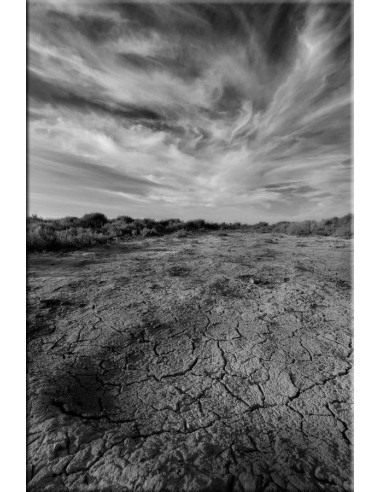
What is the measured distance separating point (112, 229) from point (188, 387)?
8.48 meters

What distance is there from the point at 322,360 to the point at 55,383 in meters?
2.11

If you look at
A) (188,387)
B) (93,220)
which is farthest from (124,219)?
(188,387)

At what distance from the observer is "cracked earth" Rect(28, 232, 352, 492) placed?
1.12 meters

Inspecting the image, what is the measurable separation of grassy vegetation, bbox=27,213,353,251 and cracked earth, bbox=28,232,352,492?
2.92 m

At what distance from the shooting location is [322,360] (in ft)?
6.29

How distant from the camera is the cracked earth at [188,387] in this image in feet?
3.67

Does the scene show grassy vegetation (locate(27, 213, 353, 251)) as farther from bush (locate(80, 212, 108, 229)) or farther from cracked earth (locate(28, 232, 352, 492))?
cracked earth (locate(28, 232, 352, 492))

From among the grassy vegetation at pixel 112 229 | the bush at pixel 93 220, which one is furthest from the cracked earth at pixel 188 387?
the bush at pixel 93 220

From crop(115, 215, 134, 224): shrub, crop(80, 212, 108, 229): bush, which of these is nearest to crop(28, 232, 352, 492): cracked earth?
crop(80, 212, 108, 229): bush

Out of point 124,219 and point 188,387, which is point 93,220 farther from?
point 188,387

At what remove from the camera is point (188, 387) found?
1.63m

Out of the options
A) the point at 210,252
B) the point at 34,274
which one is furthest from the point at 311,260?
the point at 34,274
